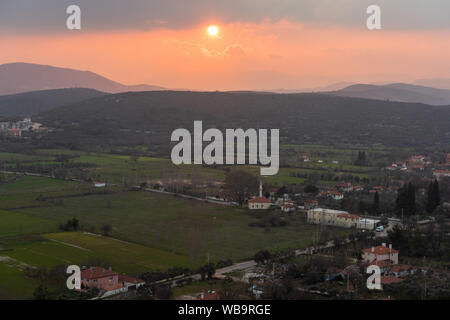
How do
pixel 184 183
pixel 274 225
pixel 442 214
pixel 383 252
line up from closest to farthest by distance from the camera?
pixel 383 252
pixel 274 225
pixel 442 214
pixel 184 183

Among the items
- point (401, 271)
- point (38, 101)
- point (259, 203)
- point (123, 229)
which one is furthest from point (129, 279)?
point (38, 101)

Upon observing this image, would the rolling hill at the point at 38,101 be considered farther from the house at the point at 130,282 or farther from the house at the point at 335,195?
the house at the point at 130,282

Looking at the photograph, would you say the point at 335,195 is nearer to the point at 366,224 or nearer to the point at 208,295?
the point at 366,224

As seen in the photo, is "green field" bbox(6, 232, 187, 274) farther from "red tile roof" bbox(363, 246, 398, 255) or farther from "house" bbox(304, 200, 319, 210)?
"house" bbox(304, 200, 319, 210)

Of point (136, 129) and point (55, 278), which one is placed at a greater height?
point (136, 129)

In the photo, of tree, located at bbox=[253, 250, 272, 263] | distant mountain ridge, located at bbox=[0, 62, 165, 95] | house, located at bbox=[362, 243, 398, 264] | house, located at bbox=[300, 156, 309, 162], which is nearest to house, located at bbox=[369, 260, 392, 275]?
house, located at bbox=[362, 243, 398, 264]
